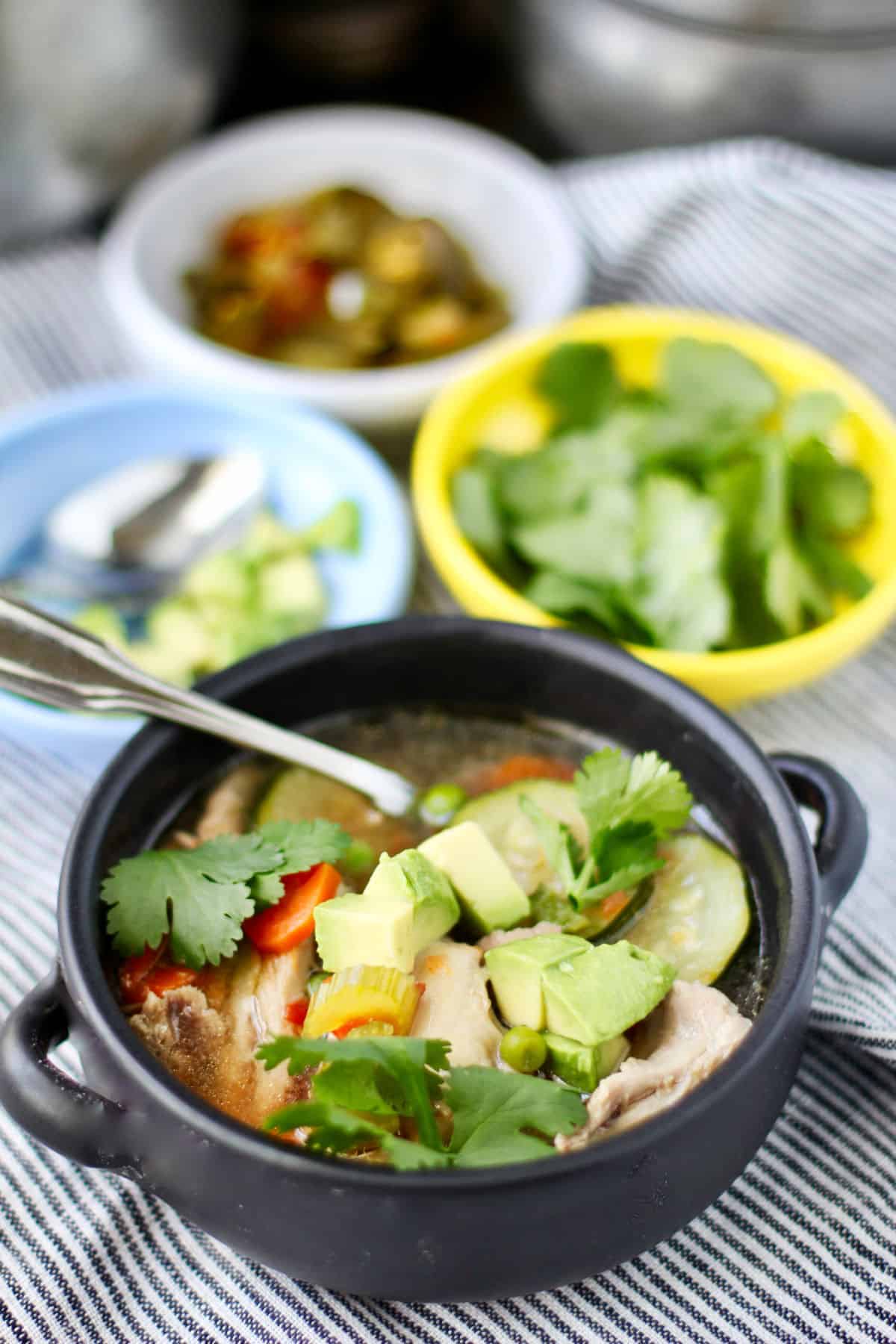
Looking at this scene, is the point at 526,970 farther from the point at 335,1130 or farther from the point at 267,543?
the point at 267,543

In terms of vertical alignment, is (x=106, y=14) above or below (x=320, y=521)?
above

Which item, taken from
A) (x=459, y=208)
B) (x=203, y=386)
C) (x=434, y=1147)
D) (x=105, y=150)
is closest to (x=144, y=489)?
(x=203, y=386)

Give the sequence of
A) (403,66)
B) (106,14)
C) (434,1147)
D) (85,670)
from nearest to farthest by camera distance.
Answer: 1. (434,1147)
2. (85,670)
3. (106,14)
4. (403,66)

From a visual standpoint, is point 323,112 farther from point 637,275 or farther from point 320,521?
point 320,521

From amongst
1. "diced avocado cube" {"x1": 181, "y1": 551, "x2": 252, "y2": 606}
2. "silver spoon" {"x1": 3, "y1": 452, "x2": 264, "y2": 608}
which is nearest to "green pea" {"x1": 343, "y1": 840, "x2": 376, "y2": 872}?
"diced avocado cube" {"x1": 181, "y1": 551, "x2": 252, "y2": 606}

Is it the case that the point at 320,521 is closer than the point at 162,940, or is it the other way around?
the point at 162,940

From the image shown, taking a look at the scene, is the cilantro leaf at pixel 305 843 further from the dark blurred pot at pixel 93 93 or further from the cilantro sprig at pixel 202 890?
the dark blurred pot at pixel 93 93

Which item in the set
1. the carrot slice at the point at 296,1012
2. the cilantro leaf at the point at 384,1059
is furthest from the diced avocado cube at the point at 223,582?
the cilantro leaf at the point at 384,1059
